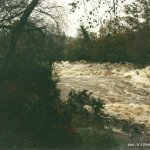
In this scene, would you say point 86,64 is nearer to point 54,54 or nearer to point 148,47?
point 148,47

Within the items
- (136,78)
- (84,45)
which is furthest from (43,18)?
(84,45)

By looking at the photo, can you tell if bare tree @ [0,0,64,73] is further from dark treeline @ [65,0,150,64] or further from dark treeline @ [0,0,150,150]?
dark treeline @ [65,0,150,64]

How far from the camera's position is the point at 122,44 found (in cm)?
5147

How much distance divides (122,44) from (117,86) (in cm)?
1811

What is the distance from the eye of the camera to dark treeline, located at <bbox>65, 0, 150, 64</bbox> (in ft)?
156

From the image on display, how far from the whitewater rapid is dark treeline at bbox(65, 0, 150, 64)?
4.24 feet

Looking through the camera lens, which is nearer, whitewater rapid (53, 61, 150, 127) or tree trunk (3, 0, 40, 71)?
tree trunk (3, 0, 40, 71)

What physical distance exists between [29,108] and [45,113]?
1.60 ft

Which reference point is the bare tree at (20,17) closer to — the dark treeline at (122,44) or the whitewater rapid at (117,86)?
the whitewater rapid at (117,86)

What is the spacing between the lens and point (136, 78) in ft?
130

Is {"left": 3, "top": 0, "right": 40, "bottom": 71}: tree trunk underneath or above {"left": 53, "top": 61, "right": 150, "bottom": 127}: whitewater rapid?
above

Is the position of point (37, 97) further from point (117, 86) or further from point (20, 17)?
point (117, 86)

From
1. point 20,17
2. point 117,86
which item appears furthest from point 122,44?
point 20,17

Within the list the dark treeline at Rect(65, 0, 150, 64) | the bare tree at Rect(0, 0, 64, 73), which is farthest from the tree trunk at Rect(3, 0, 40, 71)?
the dark treeline at Rect(65, 0, 150, 64)
